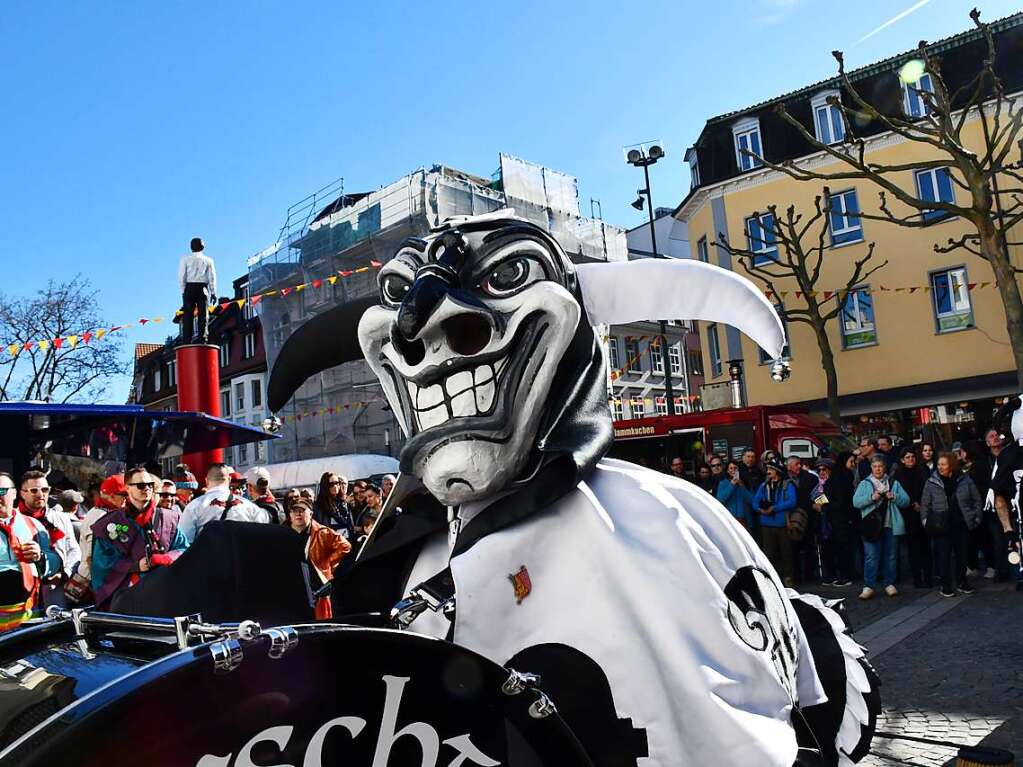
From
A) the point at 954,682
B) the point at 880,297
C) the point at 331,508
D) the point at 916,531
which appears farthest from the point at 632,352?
the point at 954,682

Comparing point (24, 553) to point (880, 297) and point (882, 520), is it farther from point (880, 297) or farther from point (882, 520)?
point (880, 297)

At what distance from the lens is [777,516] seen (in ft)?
30.3

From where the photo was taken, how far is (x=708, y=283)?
235 cm

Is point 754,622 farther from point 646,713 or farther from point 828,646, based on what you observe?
point 828,646

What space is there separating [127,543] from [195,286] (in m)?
6.46

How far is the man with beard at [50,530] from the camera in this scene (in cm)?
539

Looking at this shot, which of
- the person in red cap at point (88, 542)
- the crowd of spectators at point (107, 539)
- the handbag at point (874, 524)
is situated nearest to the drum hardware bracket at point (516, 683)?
the crowd of spectators at point (107, 539)

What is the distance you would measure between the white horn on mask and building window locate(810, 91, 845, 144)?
22.1m

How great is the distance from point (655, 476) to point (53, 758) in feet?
4.65

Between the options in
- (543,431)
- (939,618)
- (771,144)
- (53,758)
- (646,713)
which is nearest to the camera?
(53,758)

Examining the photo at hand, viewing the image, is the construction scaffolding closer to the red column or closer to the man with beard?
the red column

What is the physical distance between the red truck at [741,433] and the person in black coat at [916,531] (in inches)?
156

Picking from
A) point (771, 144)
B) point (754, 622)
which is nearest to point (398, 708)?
point (754, 622)

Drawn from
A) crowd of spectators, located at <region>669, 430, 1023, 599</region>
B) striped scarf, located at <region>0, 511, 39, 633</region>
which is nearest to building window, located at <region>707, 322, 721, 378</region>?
→ crowd of spectators, located at <region>669, 430, 1023, 599</region>
